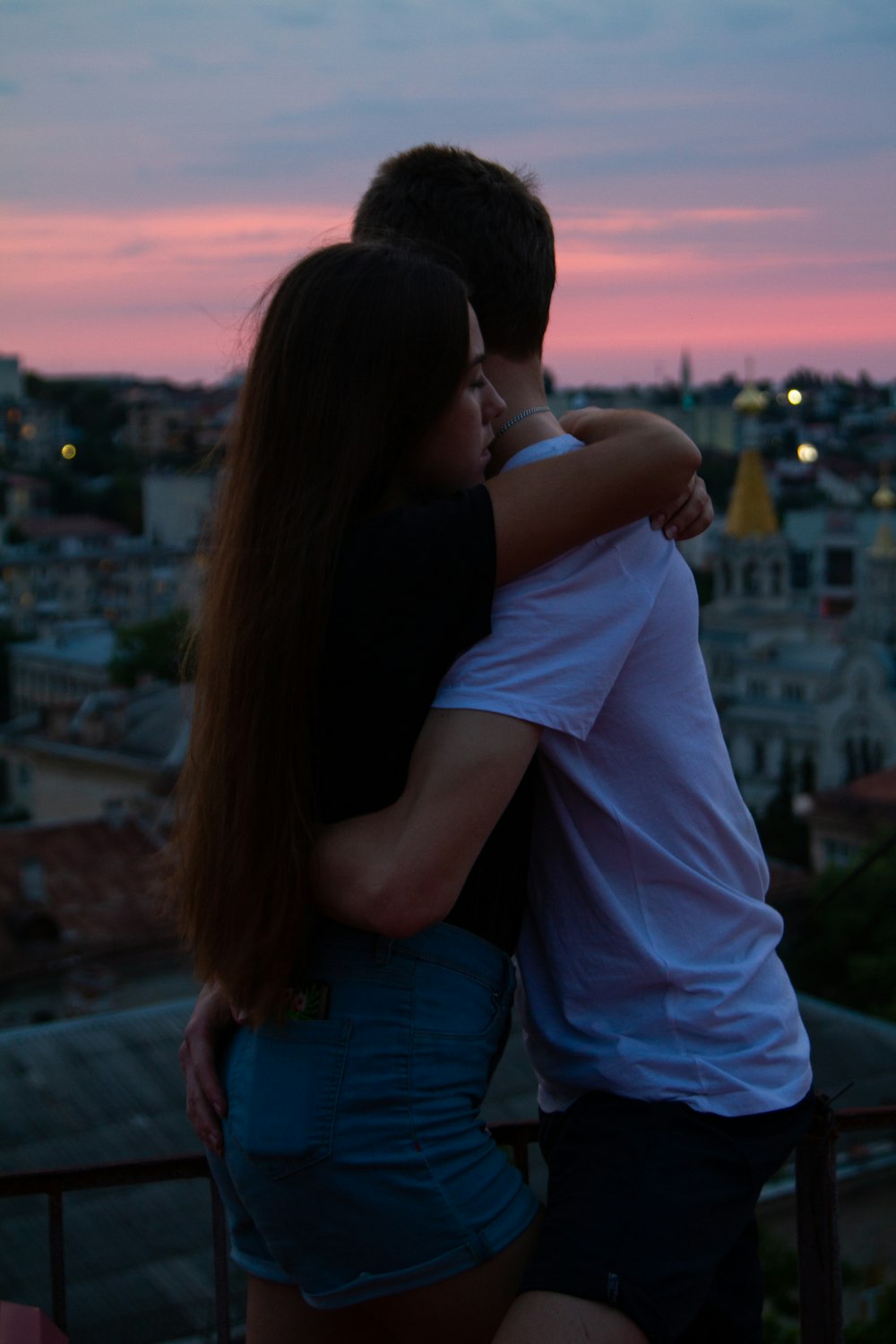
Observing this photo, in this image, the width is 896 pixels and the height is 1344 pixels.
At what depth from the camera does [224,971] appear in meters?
1.52

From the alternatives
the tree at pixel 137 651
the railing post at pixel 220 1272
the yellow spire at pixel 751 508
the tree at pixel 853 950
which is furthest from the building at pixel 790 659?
the railing post at pixel 220 1272

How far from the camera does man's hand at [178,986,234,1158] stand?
5.24 ft

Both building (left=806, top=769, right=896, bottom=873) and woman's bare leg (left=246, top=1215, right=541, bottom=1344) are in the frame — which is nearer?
woman's bare leg (left=246, top=1215, right=541, bottom=1344)

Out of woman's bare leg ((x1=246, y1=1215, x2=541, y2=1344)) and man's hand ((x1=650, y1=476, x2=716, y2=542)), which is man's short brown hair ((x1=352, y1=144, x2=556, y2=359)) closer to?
man's hand ((x1=650, y1=476, x2=716, y2=542))

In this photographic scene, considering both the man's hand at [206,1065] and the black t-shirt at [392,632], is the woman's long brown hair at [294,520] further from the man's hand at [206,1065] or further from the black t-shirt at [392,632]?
the man's hand at [206,1065]

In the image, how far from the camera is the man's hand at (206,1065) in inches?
62.8

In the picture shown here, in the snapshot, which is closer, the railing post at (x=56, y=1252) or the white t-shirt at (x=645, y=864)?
the white t-shirt at (x=645, y=864)

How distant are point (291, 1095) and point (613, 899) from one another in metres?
0.36

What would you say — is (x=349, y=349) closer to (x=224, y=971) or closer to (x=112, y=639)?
(x=224, y=971)

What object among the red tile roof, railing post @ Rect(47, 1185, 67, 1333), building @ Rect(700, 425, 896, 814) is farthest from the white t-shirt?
building @ Rect(700, 425, 896, 814)

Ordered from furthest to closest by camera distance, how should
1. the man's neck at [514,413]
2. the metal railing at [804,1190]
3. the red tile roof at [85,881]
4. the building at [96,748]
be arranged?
1. the building at [96,748]
2. the red tile roof at [85,881]
3. the metal railing at [804,1190]
4. the man's neck at [514,413]

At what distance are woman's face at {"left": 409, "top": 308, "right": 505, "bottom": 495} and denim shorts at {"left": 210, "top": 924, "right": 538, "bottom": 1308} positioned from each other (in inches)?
17.3

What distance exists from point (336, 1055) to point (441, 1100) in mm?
106

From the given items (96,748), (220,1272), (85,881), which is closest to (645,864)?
(220,1272)
